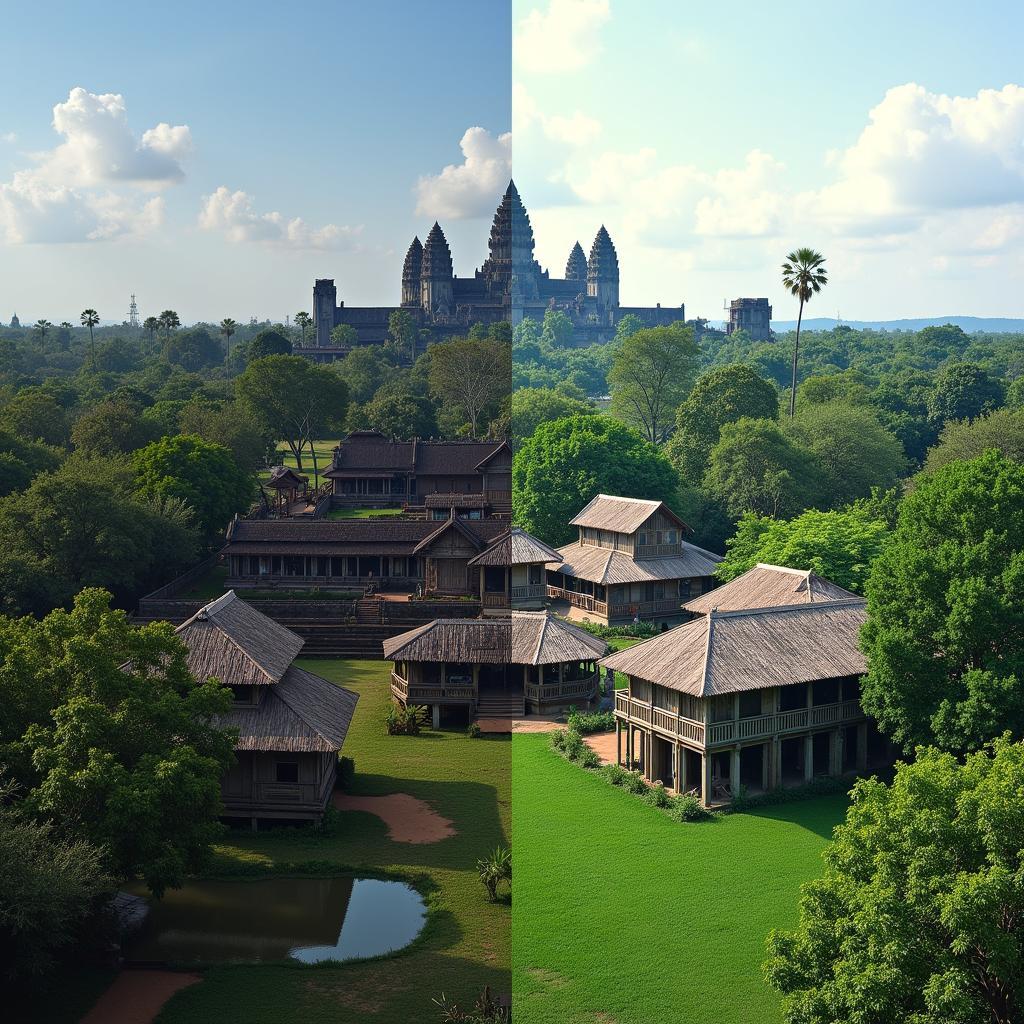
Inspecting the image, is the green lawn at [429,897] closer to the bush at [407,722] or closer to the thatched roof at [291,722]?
the bush at [407,722]

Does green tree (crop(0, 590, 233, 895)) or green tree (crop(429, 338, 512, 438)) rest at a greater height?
green tree (crop(429, 338, 512, 438))

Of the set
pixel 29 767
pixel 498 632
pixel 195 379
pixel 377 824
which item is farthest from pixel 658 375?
pixel 29 767

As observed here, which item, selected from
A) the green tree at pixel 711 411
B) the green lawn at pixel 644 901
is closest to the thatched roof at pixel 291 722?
the green lawn at pixel 644 901

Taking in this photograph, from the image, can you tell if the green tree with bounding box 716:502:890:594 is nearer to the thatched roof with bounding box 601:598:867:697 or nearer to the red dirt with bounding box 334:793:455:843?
the thatched roof with bounding box 601:598:867:697

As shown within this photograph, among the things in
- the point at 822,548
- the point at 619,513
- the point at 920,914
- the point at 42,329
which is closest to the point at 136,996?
the point at 920,914

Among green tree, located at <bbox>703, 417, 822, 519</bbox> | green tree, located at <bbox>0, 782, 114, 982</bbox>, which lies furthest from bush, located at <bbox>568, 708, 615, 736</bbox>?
green tree, located at <bbox>703, 417, 822, 519</bbox>

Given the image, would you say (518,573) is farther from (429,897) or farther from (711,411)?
(711,411)
